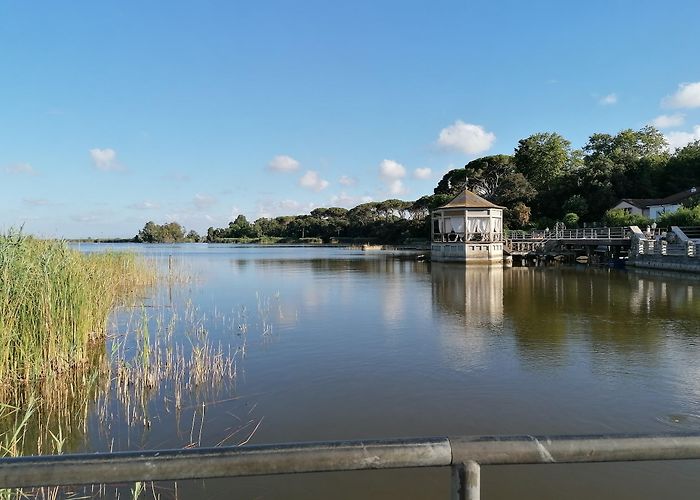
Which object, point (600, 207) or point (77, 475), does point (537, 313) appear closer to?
point (77, 475)

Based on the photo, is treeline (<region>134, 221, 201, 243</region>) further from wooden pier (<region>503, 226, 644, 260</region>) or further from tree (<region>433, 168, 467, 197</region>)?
wooden pier (<region>503, 226, 644, 260</region>)

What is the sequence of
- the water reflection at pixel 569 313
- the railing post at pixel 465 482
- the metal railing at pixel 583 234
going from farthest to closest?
the metal railing at pixel 583 234, the water reflection at pixel 569 313, the railing post at pixel 465 482

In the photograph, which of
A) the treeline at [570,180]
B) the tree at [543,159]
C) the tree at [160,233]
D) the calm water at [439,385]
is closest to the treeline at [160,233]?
the tree at [160,233]

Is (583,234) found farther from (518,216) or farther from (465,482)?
(465,482)

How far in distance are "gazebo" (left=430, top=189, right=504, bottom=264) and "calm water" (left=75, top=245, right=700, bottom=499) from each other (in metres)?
16.4

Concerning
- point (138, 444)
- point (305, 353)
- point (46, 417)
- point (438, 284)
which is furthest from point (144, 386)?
point (438, 284)

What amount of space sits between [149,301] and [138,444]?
36.1 feet

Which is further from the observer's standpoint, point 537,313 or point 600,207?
point 600,207

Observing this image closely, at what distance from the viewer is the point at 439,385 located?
24.1 feet

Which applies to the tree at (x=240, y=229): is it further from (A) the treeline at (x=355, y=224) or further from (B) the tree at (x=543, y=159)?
(B) the tree at (x=543, y=159)

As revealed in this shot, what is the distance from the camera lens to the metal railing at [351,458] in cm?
112

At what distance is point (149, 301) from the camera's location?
51.2 ft

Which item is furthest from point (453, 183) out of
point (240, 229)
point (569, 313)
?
point (240, 229)

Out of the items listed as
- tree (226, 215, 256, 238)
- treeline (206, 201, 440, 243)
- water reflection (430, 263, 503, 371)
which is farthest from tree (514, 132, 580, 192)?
tree (226, 215, 256, 238)
